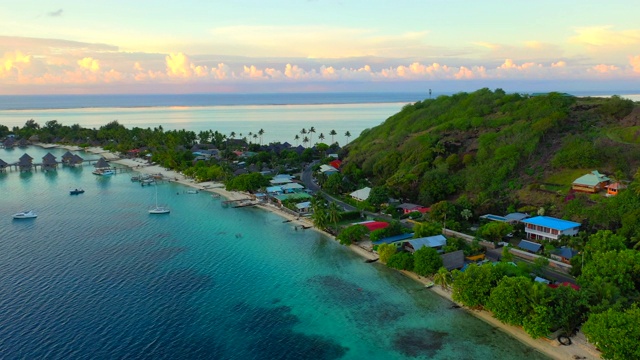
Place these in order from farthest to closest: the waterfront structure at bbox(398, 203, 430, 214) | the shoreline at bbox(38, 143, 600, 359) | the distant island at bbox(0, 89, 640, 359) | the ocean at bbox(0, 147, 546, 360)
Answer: the waterfront structure at bbox(398, 203, 430, 214)
the distant island at bbox(0, 89, 640, 359)
the ocean at bbox(0, 147, 546, 360)
the shoreline at bbox(38, 143, 600, 359)

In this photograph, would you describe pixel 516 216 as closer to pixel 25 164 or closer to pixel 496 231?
pixel 496 231

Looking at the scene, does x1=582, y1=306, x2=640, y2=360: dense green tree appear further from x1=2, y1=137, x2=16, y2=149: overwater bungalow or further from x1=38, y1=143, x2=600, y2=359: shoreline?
x1=2, y1=137, x2=16, y2=149: overwater bungalow

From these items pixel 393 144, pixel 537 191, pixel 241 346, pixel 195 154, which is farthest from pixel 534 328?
pixel 195 154

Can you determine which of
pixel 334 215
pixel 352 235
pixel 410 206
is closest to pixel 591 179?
pixel 410 206

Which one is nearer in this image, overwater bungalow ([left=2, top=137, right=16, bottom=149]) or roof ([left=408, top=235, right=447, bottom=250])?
roof ([left=408, top=235, right=447, bottom=250])

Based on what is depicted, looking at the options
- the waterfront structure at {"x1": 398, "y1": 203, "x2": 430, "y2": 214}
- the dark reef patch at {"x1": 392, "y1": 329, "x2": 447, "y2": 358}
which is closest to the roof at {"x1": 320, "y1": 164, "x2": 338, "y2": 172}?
the waterfront structure at {"x1": 398, "y1": 203, "x2": 430, "y2": 214}

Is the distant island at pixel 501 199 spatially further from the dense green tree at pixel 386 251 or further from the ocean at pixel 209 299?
the ocean at pixel 209 299

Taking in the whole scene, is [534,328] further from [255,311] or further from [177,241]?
[177,241]
